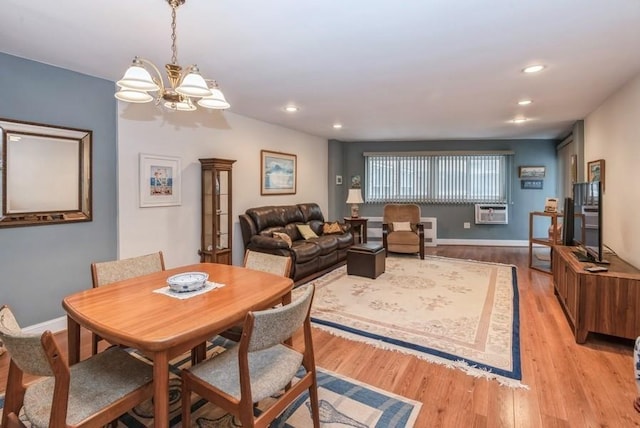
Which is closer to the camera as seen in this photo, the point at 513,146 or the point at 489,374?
the point at 489,374

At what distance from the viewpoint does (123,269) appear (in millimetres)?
2207

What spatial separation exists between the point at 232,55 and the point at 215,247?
2.31m

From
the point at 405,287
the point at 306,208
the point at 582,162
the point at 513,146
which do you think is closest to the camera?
the point at 405,287

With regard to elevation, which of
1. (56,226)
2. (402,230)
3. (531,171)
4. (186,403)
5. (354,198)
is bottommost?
(186,403)

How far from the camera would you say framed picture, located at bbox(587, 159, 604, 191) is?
12.7 ft

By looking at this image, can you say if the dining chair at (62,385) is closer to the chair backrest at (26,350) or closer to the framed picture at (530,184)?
the chair backrest at (26,350)

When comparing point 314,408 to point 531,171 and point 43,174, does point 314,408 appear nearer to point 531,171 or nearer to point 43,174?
point 43,174

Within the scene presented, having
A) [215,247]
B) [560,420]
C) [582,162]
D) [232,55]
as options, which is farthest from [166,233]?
[582,162]

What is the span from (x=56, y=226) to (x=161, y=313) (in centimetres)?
214

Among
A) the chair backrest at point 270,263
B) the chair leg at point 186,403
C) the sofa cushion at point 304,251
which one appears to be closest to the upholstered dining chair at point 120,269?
the chair backrest at point 270,263

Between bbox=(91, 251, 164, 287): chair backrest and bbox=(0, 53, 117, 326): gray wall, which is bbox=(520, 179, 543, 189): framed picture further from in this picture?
bbox=(0, 53, 117, 326): gray wall

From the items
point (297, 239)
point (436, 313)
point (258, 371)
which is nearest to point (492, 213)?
point (297, 239)

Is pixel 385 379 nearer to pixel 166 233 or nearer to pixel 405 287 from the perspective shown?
pixel 405 287

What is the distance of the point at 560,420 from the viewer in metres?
1.81
